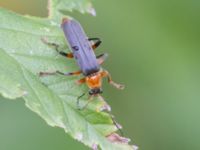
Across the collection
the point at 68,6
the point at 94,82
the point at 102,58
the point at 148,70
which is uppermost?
the point at 68,6

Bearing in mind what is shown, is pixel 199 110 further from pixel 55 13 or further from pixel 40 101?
pixel 40 101

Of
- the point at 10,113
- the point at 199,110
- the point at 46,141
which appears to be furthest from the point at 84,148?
the point at 199,110

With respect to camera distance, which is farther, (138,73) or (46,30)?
(138,73)

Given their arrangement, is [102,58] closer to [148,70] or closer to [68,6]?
[68,6]

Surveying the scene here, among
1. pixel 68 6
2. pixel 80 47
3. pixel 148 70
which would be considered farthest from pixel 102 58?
pixel 148 70

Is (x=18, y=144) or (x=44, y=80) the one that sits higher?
(x=44, y=80)

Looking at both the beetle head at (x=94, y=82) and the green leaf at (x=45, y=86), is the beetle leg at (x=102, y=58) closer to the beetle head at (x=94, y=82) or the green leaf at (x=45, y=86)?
the beetle head at (x=94, y=82)
